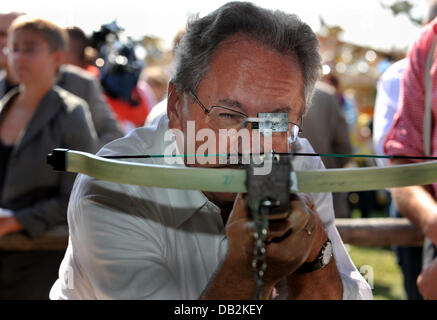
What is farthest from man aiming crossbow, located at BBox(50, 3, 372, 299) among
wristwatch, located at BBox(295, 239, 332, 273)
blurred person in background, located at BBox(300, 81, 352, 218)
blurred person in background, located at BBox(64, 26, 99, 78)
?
blurred person in background, located at BBox(64, 26, 99, 78)

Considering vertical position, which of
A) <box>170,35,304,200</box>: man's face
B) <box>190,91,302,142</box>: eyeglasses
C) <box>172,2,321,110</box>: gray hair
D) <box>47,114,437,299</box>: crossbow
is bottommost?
<box>47,114,437,299</box>: crossbow

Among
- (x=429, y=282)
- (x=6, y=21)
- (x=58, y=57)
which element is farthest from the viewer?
(x=6, y=21)

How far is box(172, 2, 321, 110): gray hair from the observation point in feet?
2.52

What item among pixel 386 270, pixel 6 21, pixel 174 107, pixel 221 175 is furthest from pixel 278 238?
pixel 386 270

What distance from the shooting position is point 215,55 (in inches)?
30.5

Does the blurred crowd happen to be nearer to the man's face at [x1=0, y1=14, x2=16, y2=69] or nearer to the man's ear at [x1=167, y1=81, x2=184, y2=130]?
the man's face at [x1=0, y1=14, x2=16, y2=69]

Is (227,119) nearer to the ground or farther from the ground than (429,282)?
farther from the ground

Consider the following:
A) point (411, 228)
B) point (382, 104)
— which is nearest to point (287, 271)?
point (382, 104)

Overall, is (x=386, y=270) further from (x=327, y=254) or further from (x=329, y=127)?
(x=327, y=254)

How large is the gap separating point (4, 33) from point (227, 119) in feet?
4.45

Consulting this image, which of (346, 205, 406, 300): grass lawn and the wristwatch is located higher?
the wristwatch

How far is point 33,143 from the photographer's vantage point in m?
1.45

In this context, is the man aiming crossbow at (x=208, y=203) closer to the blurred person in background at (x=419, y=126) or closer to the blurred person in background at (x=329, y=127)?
the blurred person in background at (x=329, y=127)
